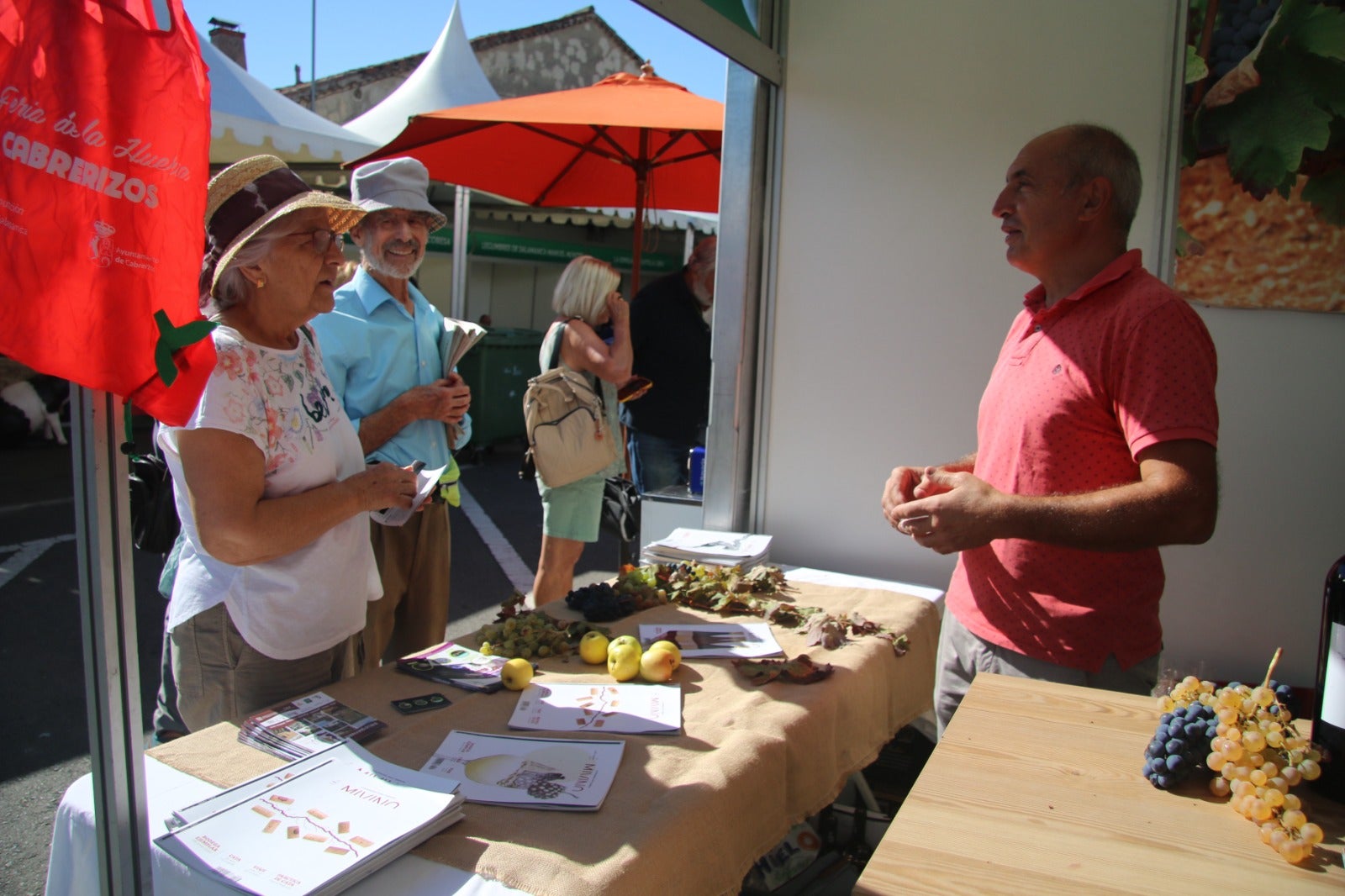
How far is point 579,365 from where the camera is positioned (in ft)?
13.5

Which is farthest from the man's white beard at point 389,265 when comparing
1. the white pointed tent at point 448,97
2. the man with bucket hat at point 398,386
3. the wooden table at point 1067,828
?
the white pointed tent at point 448,97

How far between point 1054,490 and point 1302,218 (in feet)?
5.65

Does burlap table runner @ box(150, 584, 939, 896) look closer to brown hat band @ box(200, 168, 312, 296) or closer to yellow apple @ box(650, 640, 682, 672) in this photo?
yellow apple @ box(650, 640, 682, 672)

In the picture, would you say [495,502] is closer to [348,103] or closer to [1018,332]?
[1018,332]

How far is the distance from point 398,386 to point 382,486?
99 centimetres

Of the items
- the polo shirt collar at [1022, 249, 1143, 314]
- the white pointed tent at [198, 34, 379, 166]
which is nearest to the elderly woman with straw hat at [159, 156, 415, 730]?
the polo shirt collar at [1022, 249, 1143, 314]

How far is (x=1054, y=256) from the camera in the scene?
76.7 inches

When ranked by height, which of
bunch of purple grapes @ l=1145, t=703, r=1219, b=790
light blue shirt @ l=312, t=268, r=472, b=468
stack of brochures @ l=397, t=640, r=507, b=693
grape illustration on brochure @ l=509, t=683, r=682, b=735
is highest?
light blue shirt @ l=312, t=268, r=472, b=468

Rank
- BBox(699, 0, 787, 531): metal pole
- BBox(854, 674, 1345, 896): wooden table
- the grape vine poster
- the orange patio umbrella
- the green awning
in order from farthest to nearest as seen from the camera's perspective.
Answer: the green awning
the orange patio umbrella
BBox(699, 0, 787, 531): metal pole
the grape vine poster
BBox(854, 674, 1345, 896): wooden table

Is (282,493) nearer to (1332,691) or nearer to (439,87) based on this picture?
(1332,691)

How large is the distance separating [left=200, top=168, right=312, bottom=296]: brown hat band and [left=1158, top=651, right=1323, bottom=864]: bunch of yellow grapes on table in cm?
179

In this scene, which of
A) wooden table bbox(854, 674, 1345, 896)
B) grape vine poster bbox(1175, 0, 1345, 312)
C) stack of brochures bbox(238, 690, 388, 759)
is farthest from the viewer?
grape vine poster bbox(1175, 0, 1345, 312)

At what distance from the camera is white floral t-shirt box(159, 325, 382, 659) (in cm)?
175

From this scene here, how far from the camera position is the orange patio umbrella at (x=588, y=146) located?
4727 millimetres
